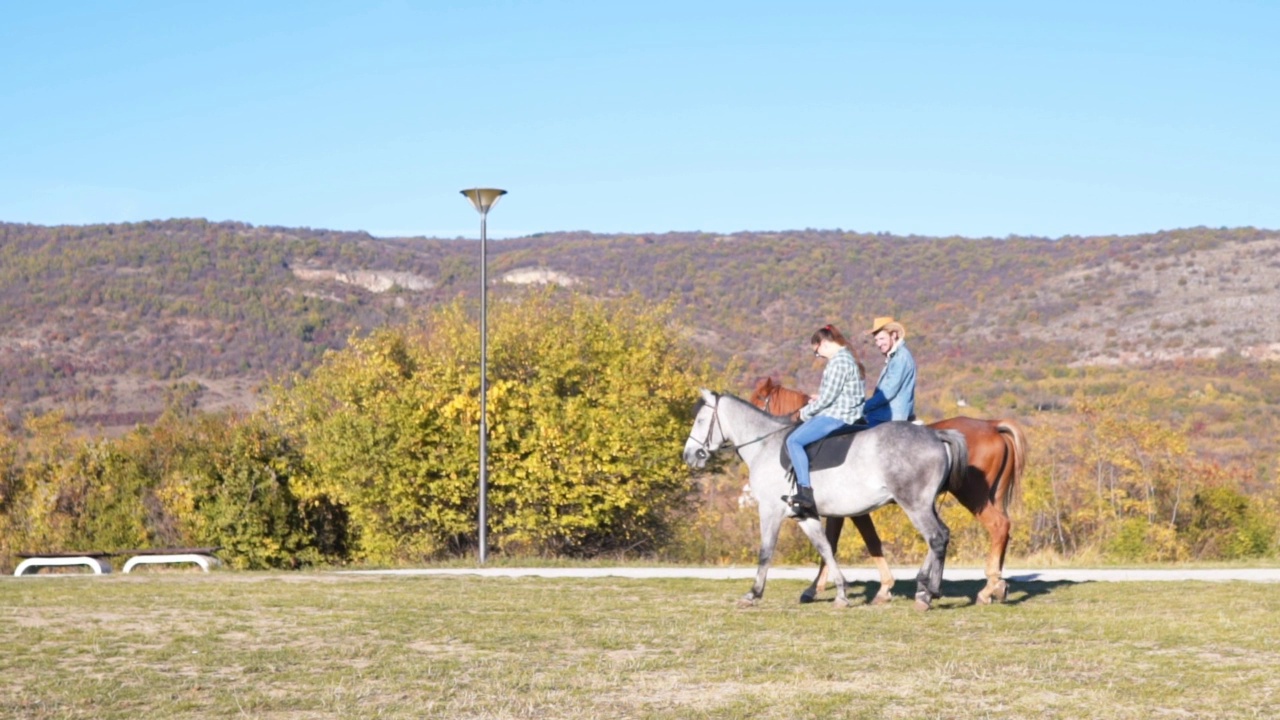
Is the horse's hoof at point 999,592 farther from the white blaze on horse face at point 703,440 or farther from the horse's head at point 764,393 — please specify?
the white blaze on horse face at point 703,440

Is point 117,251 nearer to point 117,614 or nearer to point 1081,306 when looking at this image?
point 1081,306

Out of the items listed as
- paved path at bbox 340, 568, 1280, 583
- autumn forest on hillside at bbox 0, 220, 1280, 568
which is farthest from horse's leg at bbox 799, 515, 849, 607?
autumn forest on hillside at bbox 0, 220, 1280, 568

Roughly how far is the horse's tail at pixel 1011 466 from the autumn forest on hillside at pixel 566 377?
30.1 ft

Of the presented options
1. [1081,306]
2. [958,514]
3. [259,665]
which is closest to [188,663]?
[259,665]

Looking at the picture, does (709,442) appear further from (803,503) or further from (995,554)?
(995,554)

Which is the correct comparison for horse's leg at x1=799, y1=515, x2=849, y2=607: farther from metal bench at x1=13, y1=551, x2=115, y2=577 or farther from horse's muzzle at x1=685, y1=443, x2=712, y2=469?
metal bench at x1=13, y1=551, x2=115, y2=577

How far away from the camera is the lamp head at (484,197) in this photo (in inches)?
871

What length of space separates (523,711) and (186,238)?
10877cm

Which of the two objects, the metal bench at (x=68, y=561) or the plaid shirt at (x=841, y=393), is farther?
the metal bench at (x=68, y=561)

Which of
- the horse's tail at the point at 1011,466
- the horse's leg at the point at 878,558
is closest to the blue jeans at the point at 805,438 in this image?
the horse's leg at the point at 878,558

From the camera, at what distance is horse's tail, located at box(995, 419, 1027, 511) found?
13289mm

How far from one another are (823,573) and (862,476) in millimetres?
1676

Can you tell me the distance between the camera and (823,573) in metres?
13.4

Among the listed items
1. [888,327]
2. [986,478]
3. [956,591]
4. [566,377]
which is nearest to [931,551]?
[986,478]
